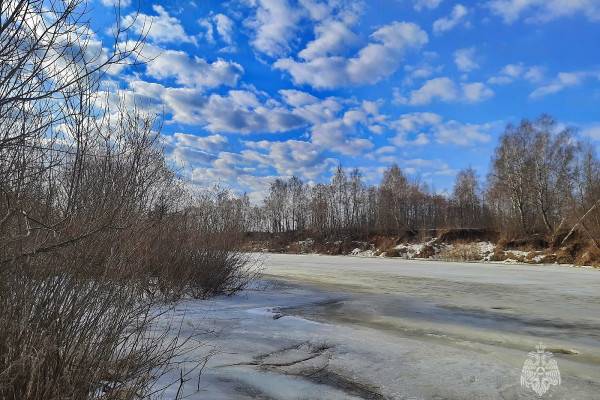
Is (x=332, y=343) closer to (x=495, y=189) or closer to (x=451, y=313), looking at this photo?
(x=451, y=313)

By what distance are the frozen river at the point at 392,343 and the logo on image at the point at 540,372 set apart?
0.26 feet

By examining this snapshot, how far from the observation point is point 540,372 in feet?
16.6

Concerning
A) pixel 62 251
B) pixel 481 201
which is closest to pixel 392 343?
pixel 62 251

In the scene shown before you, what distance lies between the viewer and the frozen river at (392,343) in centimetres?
441

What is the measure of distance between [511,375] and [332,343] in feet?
7.49

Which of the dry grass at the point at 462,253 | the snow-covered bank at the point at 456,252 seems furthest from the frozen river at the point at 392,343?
the dry grass at the point at 462,253

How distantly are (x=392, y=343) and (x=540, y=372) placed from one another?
187 cm

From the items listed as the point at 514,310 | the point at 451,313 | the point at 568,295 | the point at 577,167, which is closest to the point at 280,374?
the point at 451,313

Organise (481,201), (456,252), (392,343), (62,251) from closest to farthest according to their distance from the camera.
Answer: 1. (62,251)
2. (392,343)
3. (456,252)
4. (481,201)

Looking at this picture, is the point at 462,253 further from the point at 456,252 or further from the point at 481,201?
the point at 481,201

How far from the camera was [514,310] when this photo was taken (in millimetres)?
9281

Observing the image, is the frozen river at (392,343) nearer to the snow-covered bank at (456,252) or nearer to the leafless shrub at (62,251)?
the leafless shrub at (62,251)

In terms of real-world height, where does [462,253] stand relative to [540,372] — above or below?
above

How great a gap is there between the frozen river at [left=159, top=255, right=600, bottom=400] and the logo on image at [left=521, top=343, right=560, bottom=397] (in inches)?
3.1
